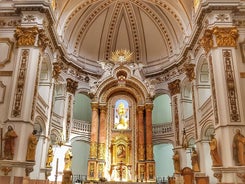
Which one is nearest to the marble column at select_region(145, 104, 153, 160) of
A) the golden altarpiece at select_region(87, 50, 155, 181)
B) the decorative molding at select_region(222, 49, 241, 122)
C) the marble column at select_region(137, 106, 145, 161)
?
the golden altarpiece at select_region(87, 50, 155, 181)

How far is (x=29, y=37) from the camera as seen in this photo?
13953 millimetres

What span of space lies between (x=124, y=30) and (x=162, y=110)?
7.10 meters

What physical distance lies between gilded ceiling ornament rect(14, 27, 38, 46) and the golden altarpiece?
7563mm

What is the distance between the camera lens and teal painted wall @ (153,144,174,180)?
22.2 meters

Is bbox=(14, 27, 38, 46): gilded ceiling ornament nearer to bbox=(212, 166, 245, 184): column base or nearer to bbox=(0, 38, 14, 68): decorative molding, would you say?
bbox=(0, 38, 14, 68): decorative molding

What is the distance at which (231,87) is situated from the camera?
13.0 metres

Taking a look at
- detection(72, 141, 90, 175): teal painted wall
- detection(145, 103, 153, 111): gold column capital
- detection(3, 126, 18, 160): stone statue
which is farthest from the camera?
detection(72, 141, 90, 175): teal painted wall

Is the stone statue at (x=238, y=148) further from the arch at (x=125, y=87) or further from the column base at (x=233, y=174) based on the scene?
the arch at (x=125, y=87)

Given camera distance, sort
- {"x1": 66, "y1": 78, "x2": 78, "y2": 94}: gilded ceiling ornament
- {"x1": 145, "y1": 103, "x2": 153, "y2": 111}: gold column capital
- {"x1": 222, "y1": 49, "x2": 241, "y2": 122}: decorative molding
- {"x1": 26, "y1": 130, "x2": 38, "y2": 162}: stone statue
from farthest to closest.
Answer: {"x1": 145, "y1": 103, "x2": 153, "y2": 111}: gold column capital < {"x1": 66, "y1": 78, "x2": 78, "y2": 94}: gilded ceiling ornament < {"x1": 222, "y1": 49, "x2": 241, "y2": 122}: decorative molding < {"x1": 26, "y1": 130, "x2": 38, "y2": 162}: stone statue

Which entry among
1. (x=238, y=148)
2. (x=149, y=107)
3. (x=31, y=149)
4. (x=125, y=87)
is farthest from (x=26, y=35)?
(x=238, y=148)

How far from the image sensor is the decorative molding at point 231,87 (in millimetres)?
12547

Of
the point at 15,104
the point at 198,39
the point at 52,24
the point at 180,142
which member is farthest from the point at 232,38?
the point at 15,104

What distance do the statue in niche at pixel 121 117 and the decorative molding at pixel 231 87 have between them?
367 inches

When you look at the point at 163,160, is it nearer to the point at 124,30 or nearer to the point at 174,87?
the point at 174,87
